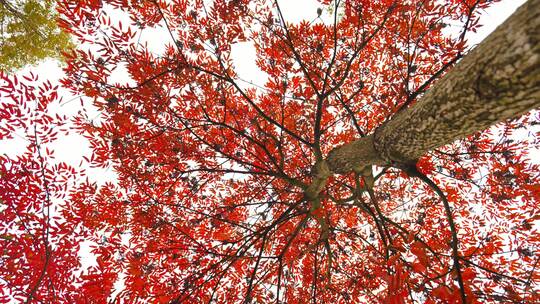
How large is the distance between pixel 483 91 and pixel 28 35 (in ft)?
30.5

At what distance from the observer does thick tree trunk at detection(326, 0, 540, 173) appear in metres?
1.07

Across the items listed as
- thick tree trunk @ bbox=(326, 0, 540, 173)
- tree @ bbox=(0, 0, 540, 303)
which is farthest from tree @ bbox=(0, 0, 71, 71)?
thick tree trunk @ bbox=(326, 0, 540, 173)

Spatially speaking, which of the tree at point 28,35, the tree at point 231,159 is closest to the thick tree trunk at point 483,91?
the tree at point 231,159

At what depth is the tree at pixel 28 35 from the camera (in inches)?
237

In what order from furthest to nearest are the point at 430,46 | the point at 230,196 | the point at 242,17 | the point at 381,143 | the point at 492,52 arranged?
the point at 230,196
the point at 242,17
the point at 430,46
the point at 381,143
the point at 492,52

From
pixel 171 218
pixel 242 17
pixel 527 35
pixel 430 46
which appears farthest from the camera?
pixel 171 218

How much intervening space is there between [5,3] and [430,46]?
8777 millimetres

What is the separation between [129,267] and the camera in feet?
12.9

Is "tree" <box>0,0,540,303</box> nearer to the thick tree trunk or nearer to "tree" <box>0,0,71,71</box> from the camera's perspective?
the thick tree trunk

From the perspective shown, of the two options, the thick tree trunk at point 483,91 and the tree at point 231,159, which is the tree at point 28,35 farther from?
the thick tree trunk at point 483,91

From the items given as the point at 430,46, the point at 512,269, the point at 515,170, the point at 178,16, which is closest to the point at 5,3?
the point at 178,16

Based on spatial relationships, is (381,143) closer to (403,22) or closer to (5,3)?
(403,22)

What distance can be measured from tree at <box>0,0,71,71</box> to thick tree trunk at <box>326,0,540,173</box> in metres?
8.50

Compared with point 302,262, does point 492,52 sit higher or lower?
lower
